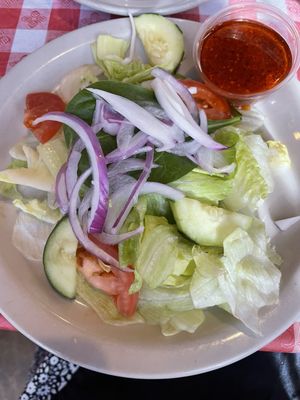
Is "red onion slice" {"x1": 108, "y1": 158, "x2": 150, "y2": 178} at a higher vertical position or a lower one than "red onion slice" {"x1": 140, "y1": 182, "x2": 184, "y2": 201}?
higher

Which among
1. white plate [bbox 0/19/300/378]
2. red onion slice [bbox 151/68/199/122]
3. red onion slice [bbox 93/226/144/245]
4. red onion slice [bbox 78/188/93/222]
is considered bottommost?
white plate [bbox 0/19/300/378]

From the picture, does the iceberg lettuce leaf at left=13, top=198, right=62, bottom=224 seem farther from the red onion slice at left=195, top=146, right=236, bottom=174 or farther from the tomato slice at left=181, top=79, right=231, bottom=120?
the tomato slice at left=181, top=79, right=231, bottom=120

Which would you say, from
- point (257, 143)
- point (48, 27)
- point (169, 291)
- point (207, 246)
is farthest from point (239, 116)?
point (48, 27)

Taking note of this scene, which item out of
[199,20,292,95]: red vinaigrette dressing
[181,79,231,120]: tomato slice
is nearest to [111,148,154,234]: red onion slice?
[181,79,231,120]: tomato slice

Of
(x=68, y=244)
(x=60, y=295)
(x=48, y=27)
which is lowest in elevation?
(x=60, y=295)

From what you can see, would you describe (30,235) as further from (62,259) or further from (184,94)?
(184,94)

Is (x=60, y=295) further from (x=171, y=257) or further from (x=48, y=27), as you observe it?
(x=48, y=27)
